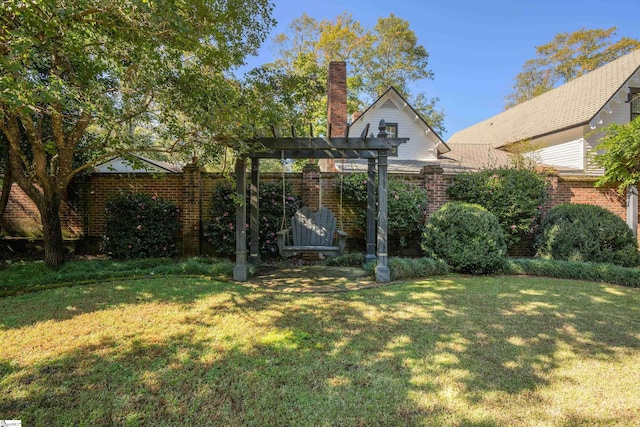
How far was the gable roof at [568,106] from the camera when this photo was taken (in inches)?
452

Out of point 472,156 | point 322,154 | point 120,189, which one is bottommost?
point 120,189

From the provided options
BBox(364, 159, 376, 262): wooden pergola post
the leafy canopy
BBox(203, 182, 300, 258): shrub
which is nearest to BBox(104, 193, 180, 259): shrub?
BBox(203, 182, 300, 258): shrub

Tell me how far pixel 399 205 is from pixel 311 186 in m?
1.98

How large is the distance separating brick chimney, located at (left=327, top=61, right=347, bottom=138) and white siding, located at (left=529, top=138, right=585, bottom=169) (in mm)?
7016

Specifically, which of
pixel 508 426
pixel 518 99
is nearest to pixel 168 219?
pixel 508 426

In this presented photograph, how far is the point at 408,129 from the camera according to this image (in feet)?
42.6

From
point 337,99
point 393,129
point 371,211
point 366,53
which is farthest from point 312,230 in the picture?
point 366,53

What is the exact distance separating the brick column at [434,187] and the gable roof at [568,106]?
7.99m

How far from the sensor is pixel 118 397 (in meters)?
2.08

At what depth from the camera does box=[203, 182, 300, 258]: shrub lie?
6707mm

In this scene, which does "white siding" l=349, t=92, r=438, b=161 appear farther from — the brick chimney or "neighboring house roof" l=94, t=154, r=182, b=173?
"neighboring house roof" l=94, t=154, r=182, b=173

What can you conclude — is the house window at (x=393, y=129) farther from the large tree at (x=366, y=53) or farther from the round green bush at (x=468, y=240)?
the round green bush at (x=468, y=240)

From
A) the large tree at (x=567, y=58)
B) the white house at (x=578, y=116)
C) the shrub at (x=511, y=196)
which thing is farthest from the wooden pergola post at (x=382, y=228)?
the large tree at (x=567, y=58)

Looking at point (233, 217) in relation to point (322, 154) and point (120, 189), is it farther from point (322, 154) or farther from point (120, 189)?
point (120, 189)
